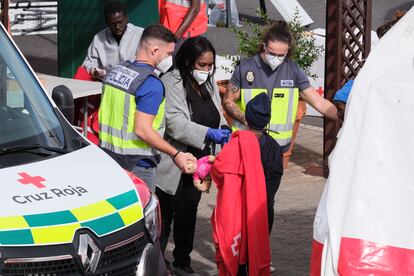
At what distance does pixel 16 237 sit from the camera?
5.21 meters

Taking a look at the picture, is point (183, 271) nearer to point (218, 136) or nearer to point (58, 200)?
point (218, 136)

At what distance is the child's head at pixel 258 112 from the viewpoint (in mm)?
6906

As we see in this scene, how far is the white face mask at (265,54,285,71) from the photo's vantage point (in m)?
8.09

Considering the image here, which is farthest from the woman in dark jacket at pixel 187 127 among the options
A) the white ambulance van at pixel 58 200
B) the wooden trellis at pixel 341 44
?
the wooden trellis at pixel 341 44

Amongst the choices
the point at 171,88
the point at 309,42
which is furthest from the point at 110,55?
the point at 171,88

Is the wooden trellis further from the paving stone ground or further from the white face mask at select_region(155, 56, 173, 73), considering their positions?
the white face mask at select_region(155, 56, 173, 73)

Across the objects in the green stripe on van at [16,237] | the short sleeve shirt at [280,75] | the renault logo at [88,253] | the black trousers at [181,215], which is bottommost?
the black trousers at [181,215]

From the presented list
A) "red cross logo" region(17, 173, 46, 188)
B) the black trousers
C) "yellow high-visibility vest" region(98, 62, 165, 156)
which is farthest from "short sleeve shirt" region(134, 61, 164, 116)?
"red cross logo" region(17, 173, 46, 188)

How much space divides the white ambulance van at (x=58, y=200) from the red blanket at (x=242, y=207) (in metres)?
0.82

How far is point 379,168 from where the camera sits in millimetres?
4223

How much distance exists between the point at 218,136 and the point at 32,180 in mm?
2080

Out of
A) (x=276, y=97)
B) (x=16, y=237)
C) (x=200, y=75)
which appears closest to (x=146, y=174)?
(x=200, y=75)

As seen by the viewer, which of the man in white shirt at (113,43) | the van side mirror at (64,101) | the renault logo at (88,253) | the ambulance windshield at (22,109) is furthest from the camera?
the man in white shirt at (113,43)

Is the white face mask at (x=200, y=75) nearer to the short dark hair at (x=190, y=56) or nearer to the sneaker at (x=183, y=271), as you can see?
the short dark hair at (x=190, y=56)
